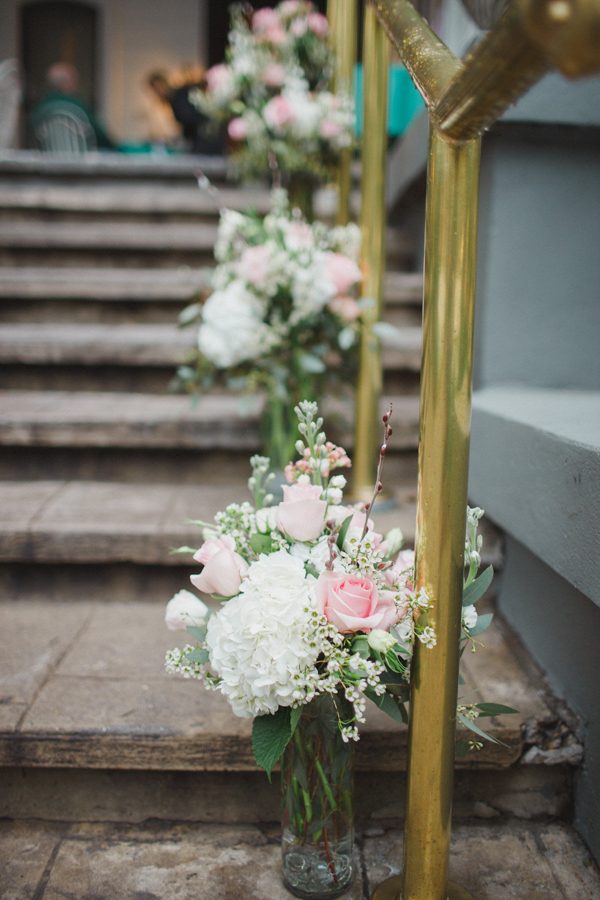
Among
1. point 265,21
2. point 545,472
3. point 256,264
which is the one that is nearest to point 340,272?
point 256,264

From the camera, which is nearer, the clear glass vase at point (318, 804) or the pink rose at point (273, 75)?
the clear glass vase at point (318, 804)

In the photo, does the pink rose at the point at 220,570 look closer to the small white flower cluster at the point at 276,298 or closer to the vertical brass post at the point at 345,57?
the small white flower cluster at the point at 276,298

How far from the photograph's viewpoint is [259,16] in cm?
316

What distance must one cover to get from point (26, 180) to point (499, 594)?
3080 millimetres

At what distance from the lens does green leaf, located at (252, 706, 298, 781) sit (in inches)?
34.4

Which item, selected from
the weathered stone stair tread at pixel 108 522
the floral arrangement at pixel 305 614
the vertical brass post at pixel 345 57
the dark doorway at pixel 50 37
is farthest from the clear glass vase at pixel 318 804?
the dark doorway at pixel 50 37

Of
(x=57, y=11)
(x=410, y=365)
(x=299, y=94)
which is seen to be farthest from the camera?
(x=57, y=11)

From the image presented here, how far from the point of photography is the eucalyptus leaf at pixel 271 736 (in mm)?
873

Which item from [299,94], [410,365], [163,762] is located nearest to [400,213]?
[299,94]

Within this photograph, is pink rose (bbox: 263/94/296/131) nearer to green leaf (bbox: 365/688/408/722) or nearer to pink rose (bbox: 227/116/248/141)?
pink rose (bbox: 227/116/248/141)

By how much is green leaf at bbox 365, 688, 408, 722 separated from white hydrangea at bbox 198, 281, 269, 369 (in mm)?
888

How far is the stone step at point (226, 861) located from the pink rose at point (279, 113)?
7.94 feet

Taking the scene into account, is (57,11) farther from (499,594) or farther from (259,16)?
(499,594)

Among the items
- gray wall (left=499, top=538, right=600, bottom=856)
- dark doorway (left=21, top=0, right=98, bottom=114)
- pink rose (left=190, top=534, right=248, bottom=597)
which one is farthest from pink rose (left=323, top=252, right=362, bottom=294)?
dark doorway (left=21, top=0, right=98, bottom=114)
